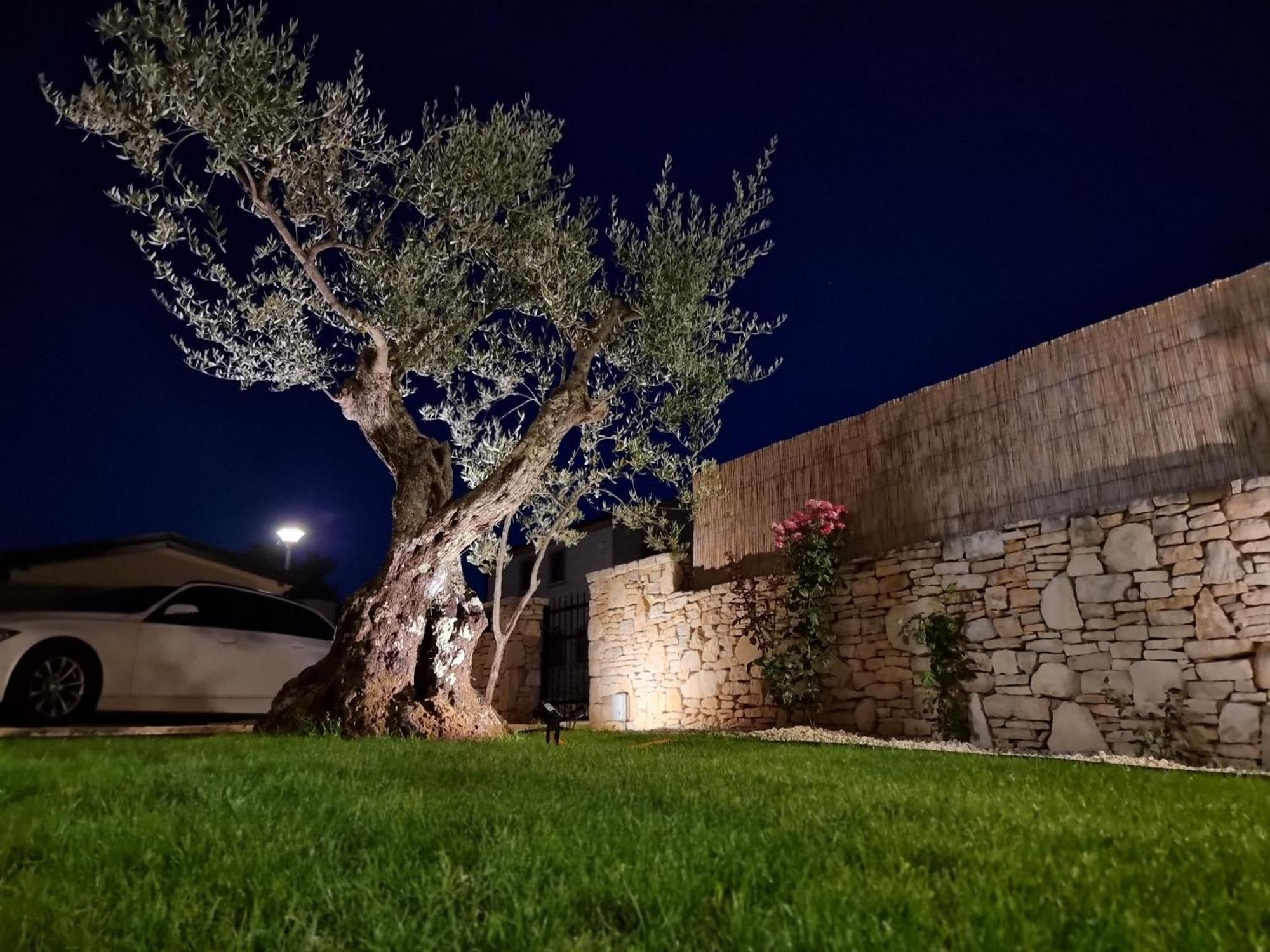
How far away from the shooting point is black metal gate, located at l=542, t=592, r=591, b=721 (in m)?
15.5

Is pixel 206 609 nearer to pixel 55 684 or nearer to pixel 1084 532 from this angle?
pixel 55 684

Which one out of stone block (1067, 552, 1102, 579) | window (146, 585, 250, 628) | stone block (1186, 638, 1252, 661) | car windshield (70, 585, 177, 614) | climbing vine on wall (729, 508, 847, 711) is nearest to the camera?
stone block (1186, 638, 1252, 661)

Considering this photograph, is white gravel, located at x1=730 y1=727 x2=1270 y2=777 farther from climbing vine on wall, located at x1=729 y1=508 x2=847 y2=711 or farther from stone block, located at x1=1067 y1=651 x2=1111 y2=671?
stone block, located at x1=1067 y1=651 x2=1111 y2=671

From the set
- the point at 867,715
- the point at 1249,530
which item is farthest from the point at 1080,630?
the point at 867,715

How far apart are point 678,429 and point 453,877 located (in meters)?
9.36

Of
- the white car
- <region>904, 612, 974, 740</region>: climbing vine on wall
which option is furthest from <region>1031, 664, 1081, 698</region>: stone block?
the white car

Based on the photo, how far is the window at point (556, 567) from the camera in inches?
1187

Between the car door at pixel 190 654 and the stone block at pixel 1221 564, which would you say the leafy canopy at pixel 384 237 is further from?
the stone block at pixel 1221 564

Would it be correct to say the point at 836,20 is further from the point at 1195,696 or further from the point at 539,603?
the point at 1195,696

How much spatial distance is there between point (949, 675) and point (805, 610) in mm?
1998

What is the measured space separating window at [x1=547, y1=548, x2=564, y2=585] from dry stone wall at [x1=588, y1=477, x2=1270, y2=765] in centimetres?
1985

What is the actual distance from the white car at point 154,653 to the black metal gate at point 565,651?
252 inches

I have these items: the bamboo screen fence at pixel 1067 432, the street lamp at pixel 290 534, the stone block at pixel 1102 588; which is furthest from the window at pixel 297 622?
the stone block at pixel 1102 588

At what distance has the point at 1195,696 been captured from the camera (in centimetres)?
628
